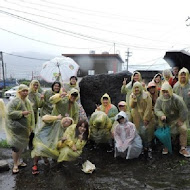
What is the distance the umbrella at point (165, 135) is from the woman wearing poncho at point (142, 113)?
219 millimetres

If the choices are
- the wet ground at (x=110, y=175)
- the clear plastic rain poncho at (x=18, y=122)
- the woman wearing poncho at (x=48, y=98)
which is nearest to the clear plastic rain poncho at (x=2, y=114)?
the clear plastic rain poncho at (x=18, y=122)

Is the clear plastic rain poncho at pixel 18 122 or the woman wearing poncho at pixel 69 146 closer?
the woman wearing poncho at pixel 69 146

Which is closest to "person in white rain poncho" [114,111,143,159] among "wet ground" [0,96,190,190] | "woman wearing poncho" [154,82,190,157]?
"wet ground" [0,96,190,190]

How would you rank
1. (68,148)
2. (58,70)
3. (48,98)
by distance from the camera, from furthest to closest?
(58,70), (48,98), (68,148)

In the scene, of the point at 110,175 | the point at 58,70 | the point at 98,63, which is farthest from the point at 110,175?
the point at 98,63

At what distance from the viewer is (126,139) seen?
15.9 feet

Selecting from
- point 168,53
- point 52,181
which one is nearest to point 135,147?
point 52,181

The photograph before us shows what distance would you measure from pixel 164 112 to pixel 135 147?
0.89 metres

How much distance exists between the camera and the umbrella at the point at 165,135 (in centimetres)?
489

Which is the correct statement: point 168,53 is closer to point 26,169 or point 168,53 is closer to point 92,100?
point 92,100

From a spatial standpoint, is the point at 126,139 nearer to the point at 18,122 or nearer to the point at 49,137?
the point at 49,137

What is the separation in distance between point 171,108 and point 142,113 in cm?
60

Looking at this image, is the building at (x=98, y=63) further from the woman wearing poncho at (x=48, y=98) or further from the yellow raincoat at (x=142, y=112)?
the yellow raincoat at (x=142, y=112)

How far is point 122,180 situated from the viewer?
3996 mm
